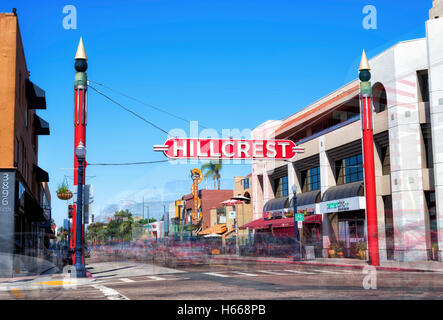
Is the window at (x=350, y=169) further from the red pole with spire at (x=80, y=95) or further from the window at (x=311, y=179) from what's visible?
the red pole with spire at (x=80, y=95)

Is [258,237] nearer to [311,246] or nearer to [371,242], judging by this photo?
[311,246]

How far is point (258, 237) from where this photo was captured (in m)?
52.3

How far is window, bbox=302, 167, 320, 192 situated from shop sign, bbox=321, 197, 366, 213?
479 centimetres

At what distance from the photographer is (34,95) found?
3303cm

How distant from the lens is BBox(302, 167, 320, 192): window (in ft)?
147

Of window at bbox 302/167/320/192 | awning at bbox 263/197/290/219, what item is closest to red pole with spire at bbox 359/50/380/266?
window at bbox 302/167/320/192

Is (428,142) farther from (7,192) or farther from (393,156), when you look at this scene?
(7,192)

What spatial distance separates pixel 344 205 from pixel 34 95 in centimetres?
2262

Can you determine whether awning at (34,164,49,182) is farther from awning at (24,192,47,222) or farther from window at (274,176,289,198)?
window at (274,176,289,198)

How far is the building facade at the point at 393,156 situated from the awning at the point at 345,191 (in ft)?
0.23

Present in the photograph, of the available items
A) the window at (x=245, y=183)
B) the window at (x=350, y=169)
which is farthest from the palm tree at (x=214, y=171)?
the window at (x=350, y=169)

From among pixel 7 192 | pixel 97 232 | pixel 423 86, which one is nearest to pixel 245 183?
pixel 423 86
